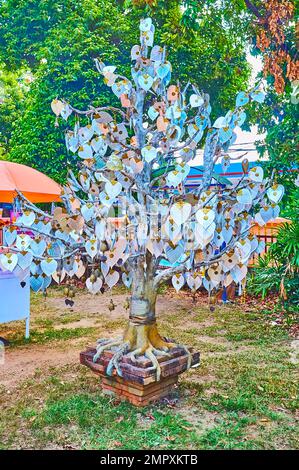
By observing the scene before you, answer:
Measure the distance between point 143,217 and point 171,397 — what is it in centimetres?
149

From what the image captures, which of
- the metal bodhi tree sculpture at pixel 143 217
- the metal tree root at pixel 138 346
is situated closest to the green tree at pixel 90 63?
the metal bodhi tree sculpture at pixel 143 217

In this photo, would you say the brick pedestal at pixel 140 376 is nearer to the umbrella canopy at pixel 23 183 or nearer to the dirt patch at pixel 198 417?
the dirt patch at pixel 198 417

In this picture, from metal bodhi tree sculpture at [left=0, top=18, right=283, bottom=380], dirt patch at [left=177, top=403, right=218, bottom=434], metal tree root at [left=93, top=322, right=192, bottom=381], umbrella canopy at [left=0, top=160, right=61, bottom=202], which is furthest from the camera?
umbrella canopy at [left=0, top=160, right=61, bottom=202]

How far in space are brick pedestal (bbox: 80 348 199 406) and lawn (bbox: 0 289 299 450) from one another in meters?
0.08

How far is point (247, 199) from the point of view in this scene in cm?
254

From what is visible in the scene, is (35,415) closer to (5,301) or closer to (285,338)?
(5,301)

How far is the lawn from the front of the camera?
2490 mm

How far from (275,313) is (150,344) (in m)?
3.77

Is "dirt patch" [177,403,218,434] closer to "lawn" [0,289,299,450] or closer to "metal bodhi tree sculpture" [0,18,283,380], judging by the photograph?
"lawn" [0,289,299,450]

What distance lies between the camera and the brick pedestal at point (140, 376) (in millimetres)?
A: 2697

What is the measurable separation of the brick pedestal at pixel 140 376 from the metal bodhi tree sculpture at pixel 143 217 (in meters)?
0.08

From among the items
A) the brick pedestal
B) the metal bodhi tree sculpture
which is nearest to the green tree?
the metal bodhi tree sculpture

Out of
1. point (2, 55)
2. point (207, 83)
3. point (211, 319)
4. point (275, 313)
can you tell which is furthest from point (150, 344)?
point (2, 55)
